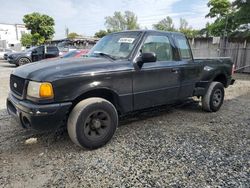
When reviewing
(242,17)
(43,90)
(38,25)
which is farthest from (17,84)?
(38,25)

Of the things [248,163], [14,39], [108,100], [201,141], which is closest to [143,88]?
[108,100]

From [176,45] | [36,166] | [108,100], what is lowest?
[36,166]

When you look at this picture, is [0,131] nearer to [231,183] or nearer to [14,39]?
[231,183]

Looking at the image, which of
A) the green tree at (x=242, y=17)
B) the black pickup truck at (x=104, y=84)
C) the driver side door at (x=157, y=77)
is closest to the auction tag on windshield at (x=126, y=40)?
the black pickup truck at (x=104, y=84)

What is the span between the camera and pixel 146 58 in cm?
384

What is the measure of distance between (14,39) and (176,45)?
55237 millimetres

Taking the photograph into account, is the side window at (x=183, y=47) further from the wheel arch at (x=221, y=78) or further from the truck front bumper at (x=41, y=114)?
the truck front bumper at (x=41, y=114)

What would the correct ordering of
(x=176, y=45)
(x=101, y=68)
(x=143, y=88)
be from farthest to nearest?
(x=176, y=45), (x=143, y=88), (x=101, y=68)

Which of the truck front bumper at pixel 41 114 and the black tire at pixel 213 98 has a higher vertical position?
the truck front bumper at pixel 41 114

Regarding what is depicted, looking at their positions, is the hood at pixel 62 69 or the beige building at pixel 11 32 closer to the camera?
the hood at pixel 62 69

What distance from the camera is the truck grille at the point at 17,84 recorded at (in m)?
3.45

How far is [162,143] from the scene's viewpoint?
385cm

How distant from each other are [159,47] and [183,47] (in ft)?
2.43

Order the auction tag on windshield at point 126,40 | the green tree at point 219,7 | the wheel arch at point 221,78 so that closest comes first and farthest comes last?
the auction tag on windshield at point 126,40 < the wheel arch at point 221,78 < the green tree at point 219,7
